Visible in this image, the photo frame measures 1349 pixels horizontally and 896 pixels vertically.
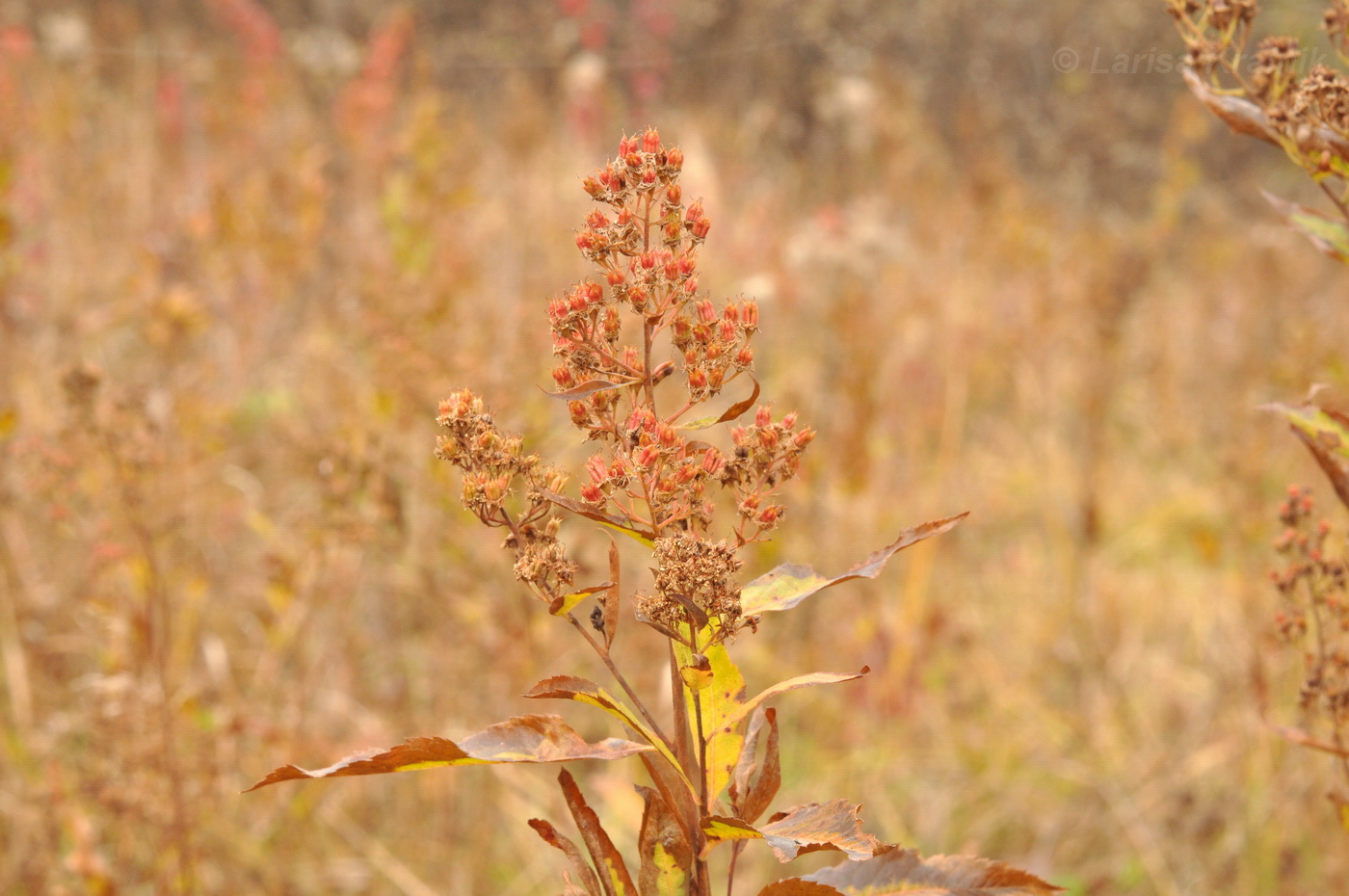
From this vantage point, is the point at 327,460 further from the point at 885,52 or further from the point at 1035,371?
the point at 885,52

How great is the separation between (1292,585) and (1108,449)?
14.4 feet

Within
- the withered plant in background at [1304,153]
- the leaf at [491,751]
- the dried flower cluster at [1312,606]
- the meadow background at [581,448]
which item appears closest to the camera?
the leaf at [491,751]

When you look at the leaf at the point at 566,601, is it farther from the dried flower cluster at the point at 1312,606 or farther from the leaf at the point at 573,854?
the dried flower cluster at the point at 1312,606

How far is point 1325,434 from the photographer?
3.41 feet

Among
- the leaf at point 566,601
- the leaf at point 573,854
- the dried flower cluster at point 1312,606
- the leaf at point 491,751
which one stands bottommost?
the dried flower cluster at point 1312,606

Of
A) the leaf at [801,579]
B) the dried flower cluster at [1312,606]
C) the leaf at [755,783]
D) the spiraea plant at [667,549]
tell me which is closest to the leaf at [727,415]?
the spiraea plant at [667,549]

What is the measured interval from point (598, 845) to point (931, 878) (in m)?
0.25

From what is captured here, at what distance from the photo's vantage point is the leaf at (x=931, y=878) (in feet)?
2.51

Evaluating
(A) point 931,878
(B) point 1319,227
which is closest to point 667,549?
(A) point 931,878

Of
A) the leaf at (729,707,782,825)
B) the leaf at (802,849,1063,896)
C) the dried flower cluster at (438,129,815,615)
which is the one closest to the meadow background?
the dried flower cluster at (438,129,815,615)

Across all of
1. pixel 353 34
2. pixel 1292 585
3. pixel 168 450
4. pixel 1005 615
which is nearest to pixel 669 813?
pixel 1292 585

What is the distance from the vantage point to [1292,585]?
1.18 m

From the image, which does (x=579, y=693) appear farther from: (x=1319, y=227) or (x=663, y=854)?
(x=1319, y=227)

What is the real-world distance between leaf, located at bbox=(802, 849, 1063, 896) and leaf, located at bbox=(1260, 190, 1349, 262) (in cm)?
71
